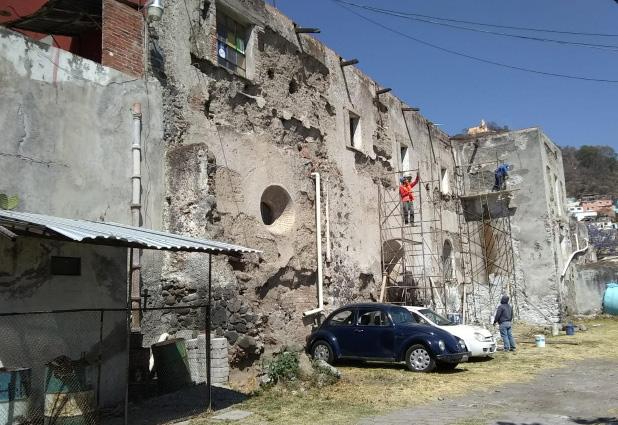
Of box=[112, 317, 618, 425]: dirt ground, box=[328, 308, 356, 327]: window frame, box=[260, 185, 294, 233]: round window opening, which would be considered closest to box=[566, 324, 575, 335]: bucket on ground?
box=[112, 317, 618, 425]: dirt ground

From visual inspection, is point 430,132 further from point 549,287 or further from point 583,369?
point 583,369

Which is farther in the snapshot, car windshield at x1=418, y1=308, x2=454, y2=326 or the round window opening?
the round window opening

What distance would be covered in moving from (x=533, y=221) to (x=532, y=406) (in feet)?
57.2

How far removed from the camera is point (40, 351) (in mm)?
8094

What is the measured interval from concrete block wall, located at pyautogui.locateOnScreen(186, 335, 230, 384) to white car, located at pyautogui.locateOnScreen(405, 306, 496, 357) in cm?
458

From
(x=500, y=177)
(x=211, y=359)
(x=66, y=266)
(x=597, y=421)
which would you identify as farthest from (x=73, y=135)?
(x=500, y=177)

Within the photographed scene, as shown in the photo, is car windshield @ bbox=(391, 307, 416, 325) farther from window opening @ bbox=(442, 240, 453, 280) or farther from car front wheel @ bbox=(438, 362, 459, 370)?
window opening @ bbox=(442, 240, 453, 280)

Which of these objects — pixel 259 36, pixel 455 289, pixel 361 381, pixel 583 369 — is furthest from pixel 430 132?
pixel 361 381

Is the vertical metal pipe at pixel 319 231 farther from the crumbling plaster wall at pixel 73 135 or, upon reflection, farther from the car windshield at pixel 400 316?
the crumbling plaster wall at pixel 73 135

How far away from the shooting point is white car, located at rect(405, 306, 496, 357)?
1344 cm

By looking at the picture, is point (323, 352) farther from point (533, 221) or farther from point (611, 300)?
point (611, 300)

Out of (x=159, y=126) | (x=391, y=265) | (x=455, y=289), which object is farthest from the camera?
(x=455, y=289)

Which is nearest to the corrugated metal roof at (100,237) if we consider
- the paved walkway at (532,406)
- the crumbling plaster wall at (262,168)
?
the crumbling plaster wall at (262,168)

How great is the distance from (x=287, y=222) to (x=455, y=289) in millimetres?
10758
